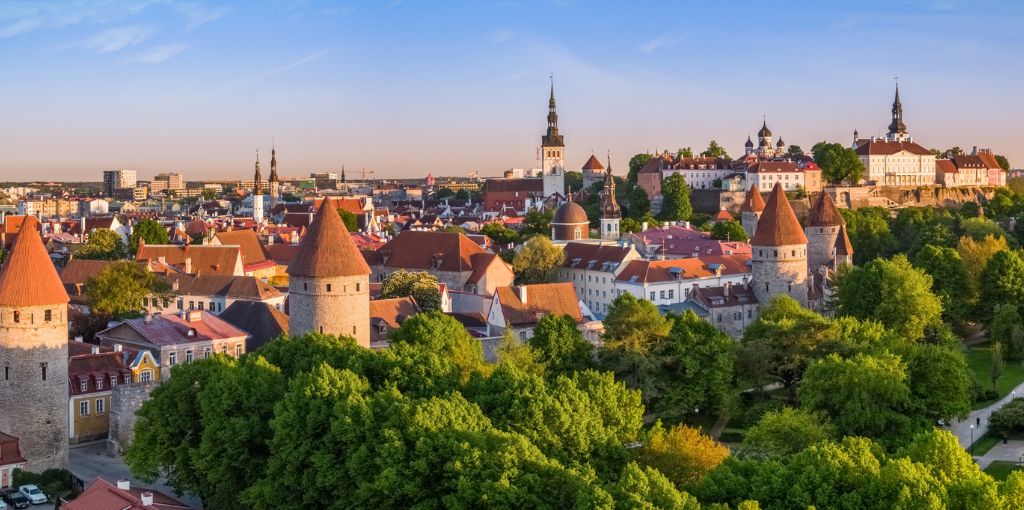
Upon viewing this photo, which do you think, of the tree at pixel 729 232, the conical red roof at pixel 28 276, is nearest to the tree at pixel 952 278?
the tree at pixel 729 232

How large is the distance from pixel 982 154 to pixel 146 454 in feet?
381

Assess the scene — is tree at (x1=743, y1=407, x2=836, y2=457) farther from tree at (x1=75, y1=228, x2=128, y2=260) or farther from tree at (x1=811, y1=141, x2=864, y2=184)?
tree at (x1=811, y1=141, x2=864, y2=184)

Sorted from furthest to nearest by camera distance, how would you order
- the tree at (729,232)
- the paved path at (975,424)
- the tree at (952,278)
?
1. the tree at (729,232)
2. the tree at (952,278)
3. the paved path at (975,424)

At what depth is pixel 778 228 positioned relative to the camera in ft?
187

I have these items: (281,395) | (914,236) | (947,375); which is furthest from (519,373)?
(914,236)

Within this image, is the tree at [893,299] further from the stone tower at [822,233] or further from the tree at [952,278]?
the stone tower at [822,233]

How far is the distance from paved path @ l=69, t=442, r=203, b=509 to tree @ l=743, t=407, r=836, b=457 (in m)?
16.3

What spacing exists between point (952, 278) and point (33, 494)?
47594mm

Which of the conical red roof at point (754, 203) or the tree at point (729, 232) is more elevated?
the conical red roof at point (754, 203)

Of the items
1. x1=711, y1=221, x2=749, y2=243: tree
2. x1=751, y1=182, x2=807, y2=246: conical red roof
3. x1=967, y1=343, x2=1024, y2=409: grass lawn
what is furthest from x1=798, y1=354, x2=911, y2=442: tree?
x1=711, y1=221, x2=749, y2=243: tree

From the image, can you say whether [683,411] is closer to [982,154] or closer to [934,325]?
[934,325]

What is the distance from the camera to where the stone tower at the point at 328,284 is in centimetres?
4147

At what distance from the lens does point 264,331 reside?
48.4 m

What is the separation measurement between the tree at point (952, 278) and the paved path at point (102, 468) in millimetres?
42134
